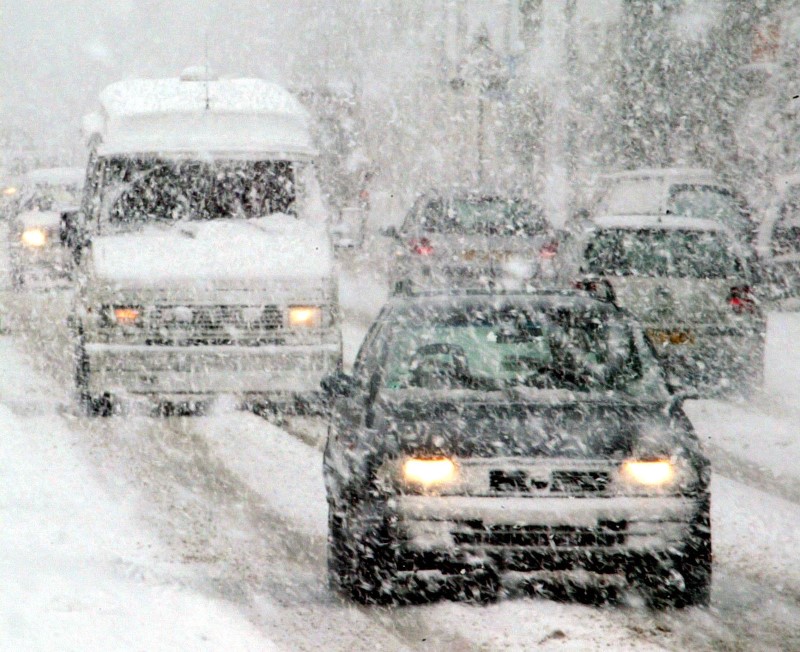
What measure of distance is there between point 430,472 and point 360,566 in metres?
0.54

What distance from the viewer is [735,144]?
1200 inches

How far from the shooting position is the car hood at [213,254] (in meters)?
10.3

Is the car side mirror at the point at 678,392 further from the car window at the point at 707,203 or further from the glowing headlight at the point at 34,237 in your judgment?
the glowing headlight at the point at 34,237

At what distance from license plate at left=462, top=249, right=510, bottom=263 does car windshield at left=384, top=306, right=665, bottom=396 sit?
9202 millimetres

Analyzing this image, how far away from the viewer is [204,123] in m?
11.6

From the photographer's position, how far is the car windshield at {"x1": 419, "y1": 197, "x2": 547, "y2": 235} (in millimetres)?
16703

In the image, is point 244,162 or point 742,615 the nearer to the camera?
point 742,615

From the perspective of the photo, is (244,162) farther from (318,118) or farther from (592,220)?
(318,118)

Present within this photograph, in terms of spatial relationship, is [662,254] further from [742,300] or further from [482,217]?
[482,217]

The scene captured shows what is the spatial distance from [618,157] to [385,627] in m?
28.7

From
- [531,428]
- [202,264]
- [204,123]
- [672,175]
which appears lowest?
[531,428]

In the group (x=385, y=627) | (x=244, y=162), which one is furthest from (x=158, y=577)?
(x=244, y=162)

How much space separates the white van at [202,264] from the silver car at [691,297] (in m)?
2.81

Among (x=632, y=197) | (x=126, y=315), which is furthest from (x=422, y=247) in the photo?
(x=126, y=315)
